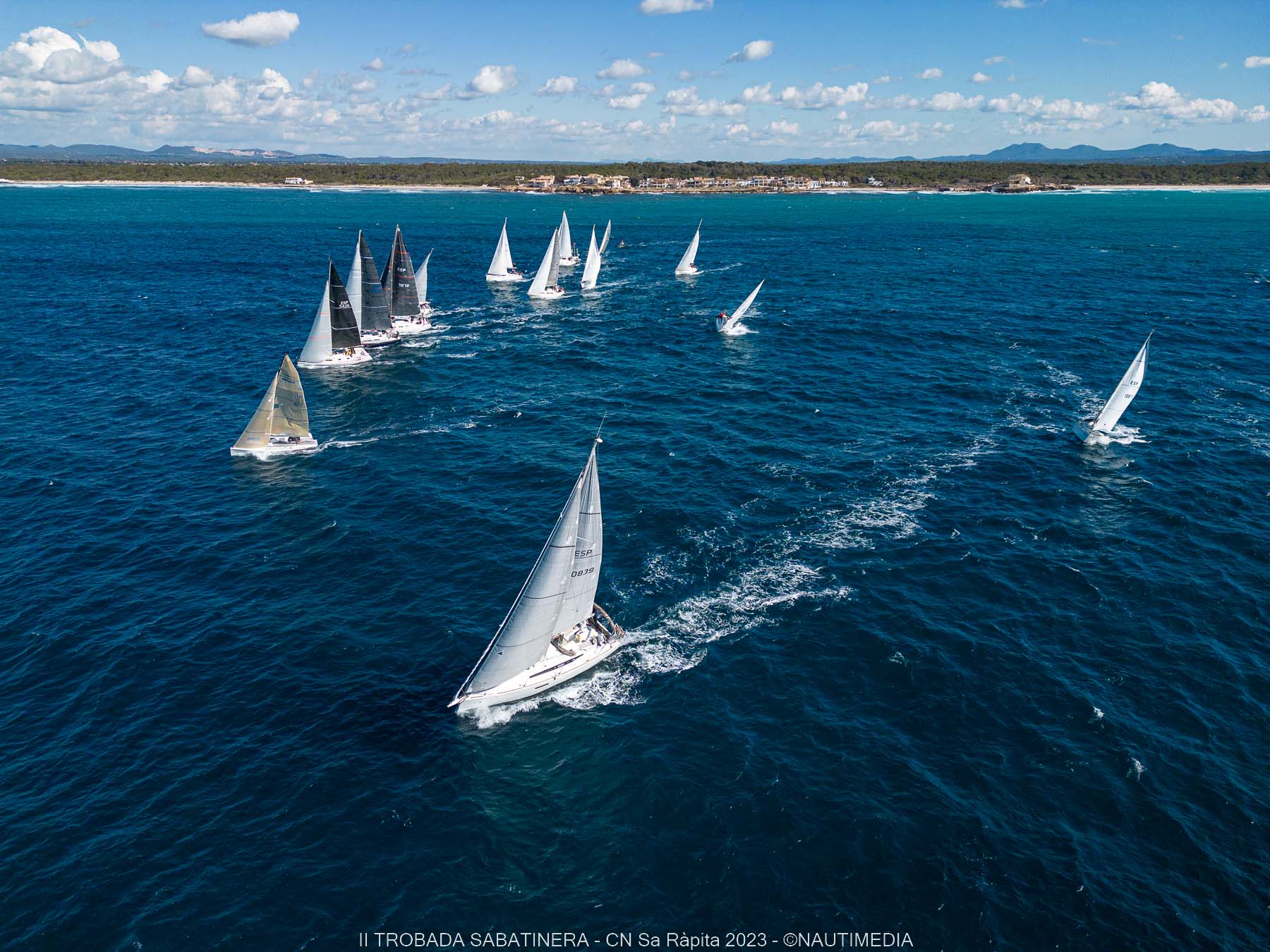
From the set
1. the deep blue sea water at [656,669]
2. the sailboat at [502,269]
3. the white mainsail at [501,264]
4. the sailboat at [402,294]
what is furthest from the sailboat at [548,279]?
the deep blue sea water at [656,669]

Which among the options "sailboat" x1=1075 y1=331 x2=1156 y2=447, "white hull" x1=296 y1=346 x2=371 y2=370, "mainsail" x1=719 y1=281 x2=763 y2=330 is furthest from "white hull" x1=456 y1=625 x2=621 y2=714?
"mainsail" x1=719 y1=281 x2=763 y2=330

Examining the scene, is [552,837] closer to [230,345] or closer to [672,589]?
[672,589]

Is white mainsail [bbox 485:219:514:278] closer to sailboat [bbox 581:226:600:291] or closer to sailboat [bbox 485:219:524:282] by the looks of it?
sailboat [bbox 485:219:524:282]

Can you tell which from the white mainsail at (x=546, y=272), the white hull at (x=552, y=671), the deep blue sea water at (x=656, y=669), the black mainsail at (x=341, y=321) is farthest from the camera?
the white mainsail at (x=546, y=272)

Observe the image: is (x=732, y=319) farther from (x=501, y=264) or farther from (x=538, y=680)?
(x=538, y=680)

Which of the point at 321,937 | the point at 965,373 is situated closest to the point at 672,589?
the point at 321,937

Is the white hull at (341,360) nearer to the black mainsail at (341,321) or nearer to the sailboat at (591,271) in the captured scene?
the black mainsail at (341,321)
